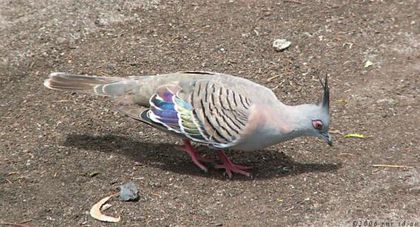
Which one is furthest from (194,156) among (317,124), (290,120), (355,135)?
(355,135)

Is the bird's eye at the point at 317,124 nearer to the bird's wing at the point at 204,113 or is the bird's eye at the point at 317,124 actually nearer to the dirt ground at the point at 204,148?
the dirt ground at the point at 204,148

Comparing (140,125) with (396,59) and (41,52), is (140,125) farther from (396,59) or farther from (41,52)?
(396,59)

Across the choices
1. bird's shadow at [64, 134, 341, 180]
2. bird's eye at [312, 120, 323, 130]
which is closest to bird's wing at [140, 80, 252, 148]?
bird's shadow at [64, 134, 341, 180]

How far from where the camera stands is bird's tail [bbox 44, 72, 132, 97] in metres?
5.30

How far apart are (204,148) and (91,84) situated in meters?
1.01

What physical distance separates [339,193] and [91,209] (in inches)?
65.7

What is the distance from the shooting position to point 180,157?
5.34m

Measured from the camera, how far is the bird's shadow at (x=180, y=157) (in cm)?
513

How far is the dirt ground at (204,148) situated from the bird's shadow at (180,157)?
14mm

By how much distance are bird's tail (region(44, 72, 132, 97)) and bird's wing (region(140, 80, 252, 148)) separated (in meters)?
0.36

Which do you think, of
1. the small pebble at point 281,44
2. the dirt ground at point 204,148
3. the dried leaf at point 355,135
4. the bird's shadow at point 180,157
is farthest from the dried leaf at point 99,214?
the small pebble at point 281,44

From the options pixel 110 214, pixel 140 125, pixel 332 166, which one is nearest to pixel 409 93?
pixel 332 166

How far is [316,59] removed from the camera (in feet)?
20.7

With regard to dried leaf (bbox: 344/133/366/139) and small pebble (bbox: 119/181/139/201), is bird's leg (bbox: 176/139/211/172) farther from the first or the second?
dried leaf (bbox: 344/133/366/139)
